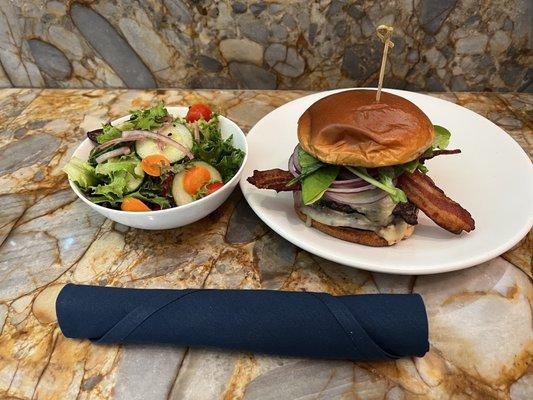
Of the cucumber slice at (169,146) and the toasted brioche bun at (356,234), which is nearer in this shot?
the toasted brioche bun at (356,234)

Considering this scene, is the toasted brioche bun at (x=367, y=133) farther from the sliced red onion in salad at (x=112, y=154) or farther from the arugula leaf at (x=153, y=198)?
the sliced red onion in salad at (x=112, y=154)

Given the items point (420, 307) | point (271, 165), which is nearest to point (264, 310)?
point (420, 307)

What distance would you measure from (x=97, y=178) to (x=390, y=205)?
116cm

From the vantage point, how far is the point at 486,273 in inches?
62.2

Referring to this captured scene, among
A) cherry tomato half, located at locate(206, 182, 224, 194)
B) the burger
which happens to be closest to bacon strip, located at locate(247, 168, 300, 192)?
the burger

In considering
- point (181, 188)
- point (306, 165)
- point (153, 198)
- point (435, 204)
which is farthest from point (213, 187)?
point (435, 204)

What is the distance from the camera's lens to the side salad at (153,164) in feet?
5.55

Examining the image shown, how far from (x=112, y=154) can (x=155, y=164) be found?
224 mm

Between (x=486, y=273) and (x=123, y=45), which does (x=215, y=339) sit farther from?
(x=123, y=45)

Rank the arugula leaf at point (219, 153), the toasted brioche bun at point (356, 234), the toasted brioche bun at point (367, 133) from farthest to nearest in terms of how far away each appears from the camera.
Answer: the arugula leaf at point (219, 153), the toasted brioche bun at point (356, 234), the toasted brioche bun at point (367, 133)

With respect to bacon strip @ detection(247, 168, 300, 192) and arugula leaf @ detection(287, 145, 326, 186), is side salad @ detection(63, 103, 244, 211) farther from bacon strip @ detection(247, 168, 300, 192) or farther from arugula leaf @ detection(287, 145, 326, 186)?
arugula leaf @ detection(287, 145, 326, 186)

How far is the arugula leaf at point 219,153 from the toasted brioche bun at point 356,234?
0.41 metres

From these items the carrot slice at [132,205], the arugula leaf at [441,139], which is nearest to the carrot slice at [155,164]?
the carrot slice at [132,205]

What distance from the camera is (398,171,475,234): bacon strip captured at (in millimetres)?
1564
